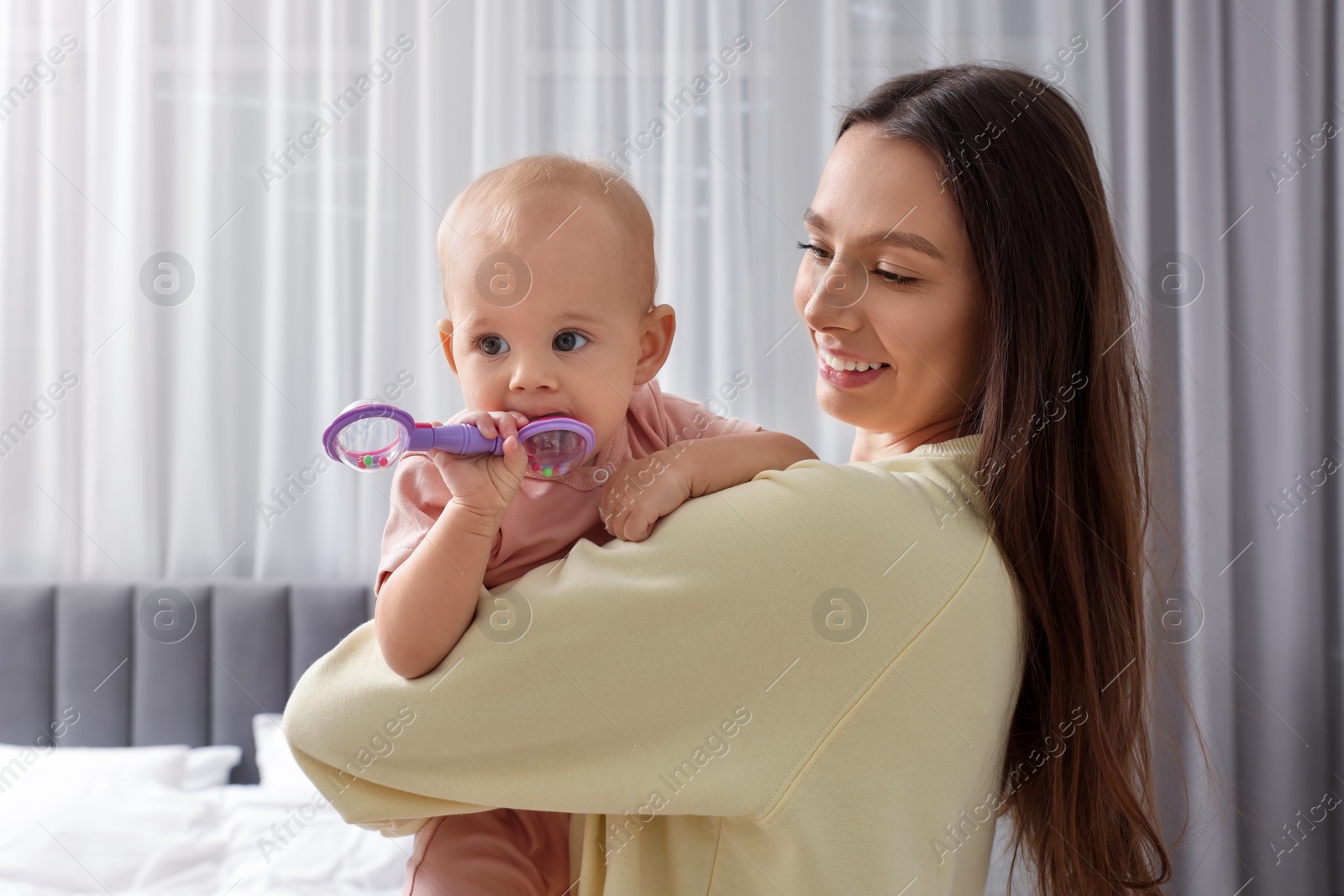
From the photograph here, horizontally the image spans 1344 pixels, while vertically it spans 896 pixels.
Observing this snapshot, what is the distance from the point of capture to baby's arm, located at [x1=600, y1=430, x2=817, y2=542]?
0.77 meters

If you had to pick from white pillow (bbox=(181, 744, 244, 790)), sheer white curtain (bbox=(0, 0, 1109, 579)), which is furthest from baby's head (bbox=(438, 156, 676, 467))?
white pillow (bbox=(181, 744, 244, 790))

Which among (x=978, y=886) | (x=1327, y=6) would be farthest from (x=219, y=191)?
(x=1327, y=6)

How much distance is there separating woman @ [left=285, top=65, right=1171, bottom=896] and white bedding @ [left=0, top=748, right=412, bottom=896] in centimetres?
127

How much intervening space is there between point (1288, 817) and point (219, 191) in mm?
3114

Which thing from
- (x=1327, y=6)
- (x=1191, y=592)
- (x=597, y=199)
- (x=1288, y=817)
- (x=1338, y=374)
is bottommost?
(x=1288, y=817)

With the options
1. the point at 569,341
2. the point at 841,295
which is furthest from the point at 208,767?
the point at 841,295

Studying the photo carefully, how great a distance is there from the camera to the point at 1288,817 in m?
2.39

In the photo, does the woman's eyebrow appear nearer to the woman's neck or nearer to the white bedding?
the woman's neck

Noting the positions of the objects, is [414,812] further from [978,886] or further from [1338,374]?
[1338,374]

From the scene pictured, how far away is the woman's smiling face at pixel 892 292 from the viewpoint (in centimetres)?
88

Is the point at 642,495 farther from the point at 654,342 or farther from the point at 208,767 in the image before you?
the point at 208,767

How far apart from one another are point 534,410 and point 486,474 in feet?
0.30

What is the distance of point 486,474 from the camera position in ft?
2.45

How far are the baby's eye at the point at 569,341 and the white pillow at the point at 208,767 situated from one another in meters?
1.91
